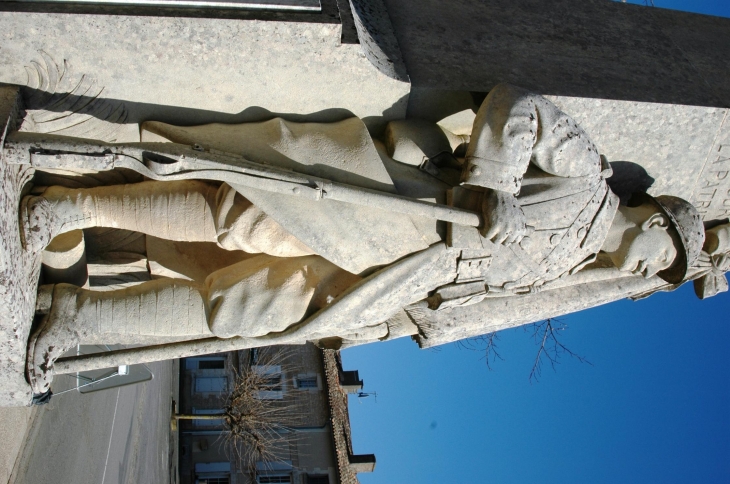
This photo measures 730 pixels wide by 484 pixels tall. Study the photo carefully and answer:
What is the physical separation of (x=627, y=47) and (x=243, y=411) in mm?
11822

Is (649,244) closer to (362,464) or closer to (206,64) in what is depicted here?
(206,64)

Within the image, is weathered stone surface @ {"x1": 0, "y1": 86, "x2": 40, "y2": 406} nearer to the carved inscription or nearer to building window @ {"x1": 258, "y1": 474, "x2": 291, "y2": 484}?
the carved inscription

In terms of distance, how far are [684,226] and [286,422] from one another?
48.0ft

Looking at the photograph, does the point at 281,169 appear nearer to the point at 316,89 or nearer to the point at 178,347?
the point at 316,89

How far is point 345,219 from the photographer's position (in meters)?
3.24

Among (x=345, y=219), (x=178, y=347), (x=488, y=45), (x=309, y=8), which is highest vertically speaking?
(x=488, y=45)

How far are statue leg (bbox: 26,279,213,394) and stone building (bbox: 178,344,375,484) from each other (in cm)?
1220

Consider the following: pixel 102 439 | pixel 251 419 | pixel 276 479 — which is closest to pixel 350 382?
pixel 276 479

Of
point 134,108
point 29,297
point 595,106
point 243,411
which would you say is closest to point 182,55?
point 134,108

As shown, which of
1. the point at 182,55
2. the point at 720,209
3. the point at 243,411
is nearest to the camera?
the point at 182,55

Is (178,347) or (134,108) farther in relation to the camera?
(178,347)

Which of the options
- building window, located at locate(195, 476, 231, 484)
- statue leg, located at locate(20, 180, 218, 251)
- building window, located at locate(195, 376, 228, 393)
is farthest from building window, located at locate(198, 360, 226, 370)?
statue leg, located at locate(20, 180, 218, 251)

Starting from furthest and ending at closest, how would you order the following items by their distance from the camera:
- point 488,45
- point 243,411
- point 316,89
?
1. point 243,411
2. point 488,45
3. point 316,89

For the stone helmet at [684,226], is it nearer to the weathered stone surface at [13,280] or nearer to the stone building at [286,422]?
the weathered stone surface at [13,280]
